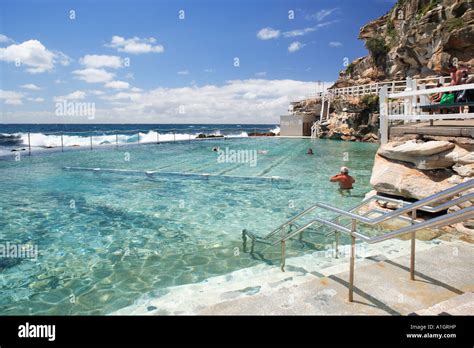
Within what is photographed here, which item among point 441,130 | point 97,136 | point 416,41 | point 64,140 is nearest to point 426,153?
point 441,130

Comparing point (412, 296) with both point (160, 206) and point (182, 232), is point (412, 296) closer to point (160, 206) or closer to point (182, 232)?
point (182, 232)

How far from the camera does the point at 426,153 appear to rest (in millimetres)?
7051

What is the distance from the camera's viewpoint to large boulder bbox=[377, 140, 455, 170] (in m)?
6.86

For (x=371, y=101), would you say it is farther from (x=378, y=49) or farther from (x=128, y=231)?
(x=128, y=231)

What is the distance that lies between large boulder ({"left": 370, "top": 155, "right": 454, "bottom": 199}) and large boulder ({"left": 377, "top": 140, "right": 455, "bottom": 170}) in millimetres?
157

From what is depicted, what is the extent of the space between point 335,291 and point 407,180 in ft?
15.7

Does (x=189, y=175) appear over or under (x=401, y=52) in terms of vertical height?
under

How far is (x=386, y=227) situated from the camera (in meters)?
7.37

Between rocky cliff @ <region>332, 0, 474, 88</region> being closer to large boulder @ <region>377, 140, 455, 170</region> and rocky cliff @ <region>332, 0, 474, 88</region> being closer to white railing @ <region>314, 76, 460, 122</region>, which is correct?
white railing @ <region>314, 76, 460, 122</region>

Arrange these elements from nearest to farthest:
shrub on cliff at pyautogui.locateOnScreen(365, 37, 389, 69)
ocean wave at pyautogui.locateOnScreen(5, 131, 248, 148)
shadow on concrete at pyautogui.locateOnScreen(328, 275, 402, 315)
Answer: shadow on concrete at pyautogui.locateOnScreen(328, 275, 402, 315) < ocean wave at pyautogui.locateOnScreen(5, 131, 248, 148) < shrub on cliff at pyautogui.locateOnScreen(365, 37, 389, 69)

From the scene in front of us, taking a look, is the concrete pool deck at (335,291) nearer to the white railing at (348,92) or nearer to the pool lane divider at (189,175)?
the pool lane divider at (189,175)

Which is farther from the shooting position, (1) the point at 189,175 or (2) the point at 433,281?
(1) the point at 189,175

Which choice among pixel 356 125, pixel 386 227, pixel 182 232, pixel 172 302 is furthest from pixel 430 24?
pixel 172 302

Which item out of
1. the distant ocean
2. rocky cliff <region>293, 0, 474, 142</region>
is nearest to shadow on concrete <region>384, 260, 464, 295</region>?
the distant ocean
